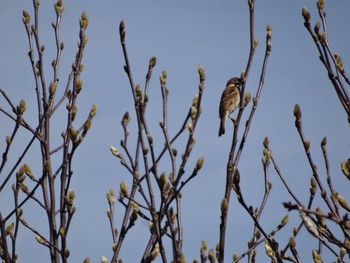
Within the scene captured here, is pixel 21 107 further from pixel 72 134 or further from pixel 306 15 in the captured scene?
pixel 306 15

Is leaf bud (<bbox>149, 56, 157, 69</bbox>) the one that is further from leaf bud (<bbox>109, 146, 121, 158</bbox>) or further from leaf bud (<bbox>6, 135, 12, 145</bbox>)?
leaf bud (<bbox>6, 135, 12, 145</bbox>)

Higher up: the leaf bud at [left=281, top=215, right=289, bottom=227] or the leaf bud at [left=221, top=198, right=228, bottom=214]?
the leaf bud at [left=281, top=215, right=289, bottom=227]

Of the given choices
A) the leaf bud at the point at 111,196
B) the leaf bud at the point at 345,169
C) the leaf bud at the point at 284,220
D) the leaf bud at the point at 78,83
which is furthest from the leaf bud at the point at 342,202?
the leaf bud at the point at 78,83

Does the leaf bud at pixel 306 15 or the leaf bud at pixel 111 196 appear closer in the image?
the leaf bud at pixel 306 15

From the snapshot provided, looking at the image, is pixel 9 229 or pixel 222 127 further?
pixel 222 127

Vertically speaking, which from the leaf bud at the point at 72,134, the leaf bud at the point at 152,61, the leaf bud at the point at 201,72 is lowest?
the leaf bud at the point at 72,134

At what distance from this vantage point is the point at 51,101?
16.2 ft

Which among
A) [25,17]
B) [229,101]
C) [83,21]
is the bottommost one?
[83,21]

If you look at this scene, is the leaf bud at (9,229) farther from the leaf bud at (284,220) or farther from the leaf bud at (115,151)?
the leaf bud at (284,220)

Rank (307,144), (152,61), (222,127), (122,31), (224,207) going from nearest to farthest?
(224,207)
(307,144)
(122,31)
(152,61)
(222,127)

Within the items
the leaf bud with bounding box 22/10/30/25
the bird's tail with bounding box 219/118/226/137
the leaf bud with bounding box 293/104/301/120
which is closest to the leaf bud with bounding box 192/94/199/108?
the leaf bud with bounding box 293/104/301/120

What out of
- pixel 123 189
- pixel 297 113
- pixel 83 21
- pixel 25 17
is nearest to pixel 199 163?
pixel 123 189

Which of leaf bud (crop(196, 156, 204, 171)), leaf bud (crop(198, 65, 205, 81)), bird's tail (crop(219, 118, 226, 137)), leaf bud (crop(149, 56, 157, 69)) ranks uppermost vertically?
bird's tail (crop(219, 118, 226, 137))

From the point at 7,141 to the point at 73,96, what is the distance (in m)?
0.68
